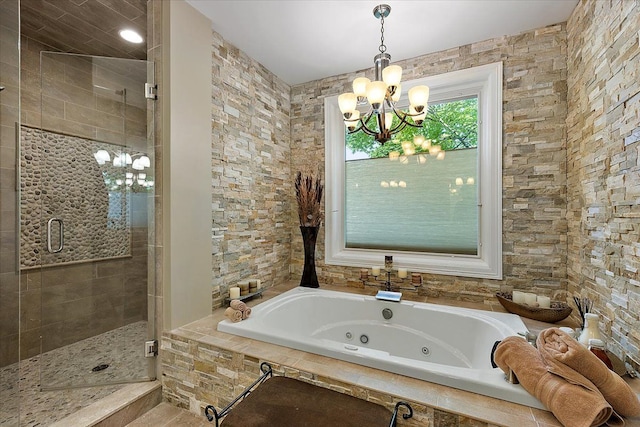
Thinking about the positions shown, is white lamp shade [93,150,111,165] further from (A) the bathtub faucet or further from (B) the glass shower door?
(A) the bathtub faucet

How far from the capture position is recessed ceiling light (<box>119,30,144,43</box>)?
86.0 inches

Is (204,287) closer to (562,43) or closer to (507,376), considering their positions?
(507,376)

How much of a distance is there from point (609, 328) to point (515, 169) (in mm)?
1191

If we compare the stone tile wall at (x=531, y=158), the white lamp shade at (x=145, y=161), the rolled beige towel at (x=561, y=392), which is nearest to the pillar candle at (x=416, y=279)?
the stone tile wall at (x=531, y=158)

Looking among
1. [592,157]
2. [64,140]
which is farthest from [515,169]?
[64,140]

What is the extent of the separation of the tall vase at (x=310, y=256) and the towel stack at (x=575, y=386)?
176cm

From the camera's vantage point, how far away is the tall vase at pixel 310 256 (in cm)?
268

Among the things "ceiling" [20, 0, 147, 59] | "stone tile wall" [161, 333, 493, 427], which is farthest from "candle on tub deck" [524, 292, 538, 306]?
"ceiling" [20, 0, 147, 59]

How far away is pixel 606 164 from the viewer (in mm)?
1549

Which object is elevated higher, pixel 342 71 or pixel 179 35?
pixel 342 71

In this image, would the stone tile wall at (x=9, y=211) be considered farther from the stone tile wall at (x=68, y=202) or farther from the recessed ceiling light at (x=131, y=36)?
the recessed ceiling light at (x=131, y=36)

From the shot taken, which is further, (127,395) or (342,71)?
(342,71)

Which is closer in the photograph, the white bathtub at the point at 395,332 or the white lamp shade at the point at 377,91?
the white bathtub at the point at 395,332

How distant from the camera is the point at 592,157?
170 centimetres
